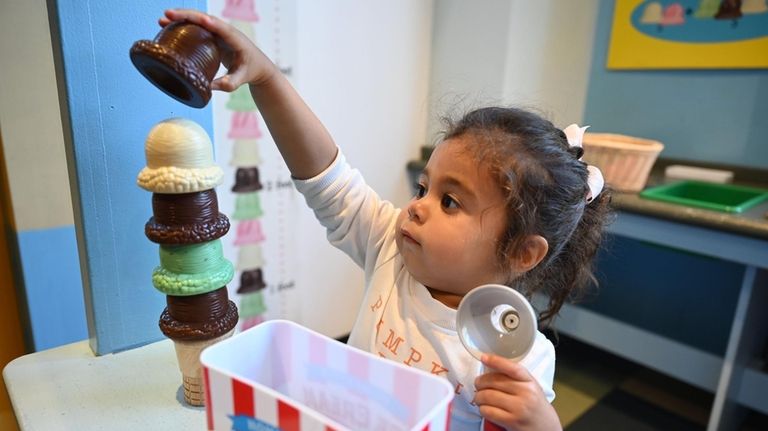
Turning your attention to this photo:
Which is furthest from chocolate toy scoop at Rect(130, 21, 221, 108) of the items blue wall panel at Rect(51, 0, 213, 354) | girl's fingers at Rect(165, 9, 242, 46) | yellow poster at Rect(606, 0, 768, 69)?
yellow poster at Rect(606, 0, 768, 69)

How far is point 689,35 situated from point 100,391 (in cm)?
182

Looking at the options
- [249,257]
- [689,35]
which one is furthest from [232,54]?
[689,35]

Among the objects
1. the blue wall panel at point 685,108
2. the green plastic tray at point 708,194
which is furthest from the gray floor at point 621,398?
the blue wall panel at point 685,108

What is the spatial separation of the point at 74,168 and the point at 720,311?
6.14 ft

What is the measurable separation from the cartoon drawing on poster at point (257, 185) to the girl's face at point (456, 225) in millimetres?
792

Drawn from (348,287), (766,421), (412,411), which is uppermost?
(412,411)

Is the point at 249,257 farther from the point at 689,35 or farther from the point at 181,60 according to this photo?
the point at 689,35

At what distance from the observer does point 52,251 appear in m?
0.94

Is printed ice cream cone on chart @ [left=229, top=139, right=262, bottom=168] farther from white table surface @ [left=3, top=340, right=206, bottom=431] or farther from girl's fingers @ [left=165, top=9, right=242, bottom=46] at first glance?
girl's fingers @ [left=165, top=9, right=242, bottom=46]

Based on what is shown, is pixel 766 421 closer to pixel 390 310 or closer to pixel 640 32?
pixel 640 32

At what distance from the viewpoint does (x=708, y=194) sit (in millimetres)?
1555

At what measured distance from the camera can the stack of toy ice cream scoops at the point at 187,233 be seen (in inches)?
19.8

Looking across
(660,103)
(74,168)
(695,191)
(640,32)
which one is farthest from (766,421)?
(74,168)

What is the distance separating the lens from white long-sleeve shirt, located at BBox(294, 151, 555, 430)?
57 cm
